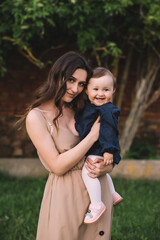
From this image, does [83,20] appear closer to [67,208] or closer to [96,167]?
[96,167]

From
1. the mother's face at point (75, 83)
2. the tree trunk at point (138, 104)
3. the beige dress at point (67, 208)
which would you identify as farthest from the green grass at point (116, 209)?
the mother's face at point (75, 83)

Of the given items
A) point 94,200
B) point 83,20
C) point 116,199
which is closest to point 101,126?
point 94,200

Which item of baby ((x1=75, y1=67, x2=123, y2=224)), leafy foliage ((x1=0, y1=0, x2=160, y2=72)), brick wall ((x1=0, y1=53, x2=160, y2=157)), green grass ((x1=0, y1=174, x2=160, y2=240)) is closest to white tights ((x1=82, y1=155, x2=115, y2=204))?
baby ((x1=75, y1=67, x2=123, y2=224))

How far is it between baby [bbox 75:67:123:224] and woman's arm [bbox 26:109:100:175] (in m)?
0.09

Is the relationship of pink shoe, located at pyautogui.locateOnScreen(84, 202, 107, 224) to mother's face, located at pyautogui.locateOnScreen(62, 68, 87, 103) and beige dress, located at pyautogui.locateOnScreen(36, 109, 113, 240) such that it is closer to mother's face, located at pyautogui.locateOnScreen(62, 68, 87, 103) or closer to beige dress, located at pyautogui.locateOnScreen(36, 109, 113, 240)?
beige dress, located at pyautogui.locateOnScreen(36, 109, 113, 240)

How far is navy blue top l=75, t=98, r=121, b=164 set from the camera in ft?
6.41

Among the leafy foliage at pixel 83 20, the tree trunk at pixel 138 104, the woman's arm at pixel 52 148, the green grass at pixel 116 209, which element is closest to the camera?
the woman's arm at pixel 52 148

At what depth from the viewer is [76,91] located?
6.73 ft

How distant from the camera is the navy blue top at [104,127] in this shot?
1954 mm

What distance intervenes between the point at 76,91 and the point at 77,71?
13cm

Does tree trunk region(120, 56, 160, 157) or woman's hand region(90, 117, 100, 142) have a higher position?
woman's hand region(90, 117, 100, 142)

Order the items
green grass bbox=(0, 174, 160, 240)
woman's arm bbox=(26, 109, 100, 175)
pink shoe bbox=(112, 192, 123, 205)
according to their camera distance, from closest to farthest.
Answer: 1. woman's arm bbox=(26, 109, 100, 175)
2. pink shoe bbox=(112, 192, 123, 205)
3. green grass bbox=(0, 174, 160, 240)

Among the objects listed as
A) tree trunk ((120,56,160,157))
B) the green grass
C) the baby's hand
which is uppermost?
the baby's hand

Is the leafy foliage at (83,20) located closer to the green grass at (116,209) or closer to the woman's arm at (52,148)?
the green grass at (116,209)
